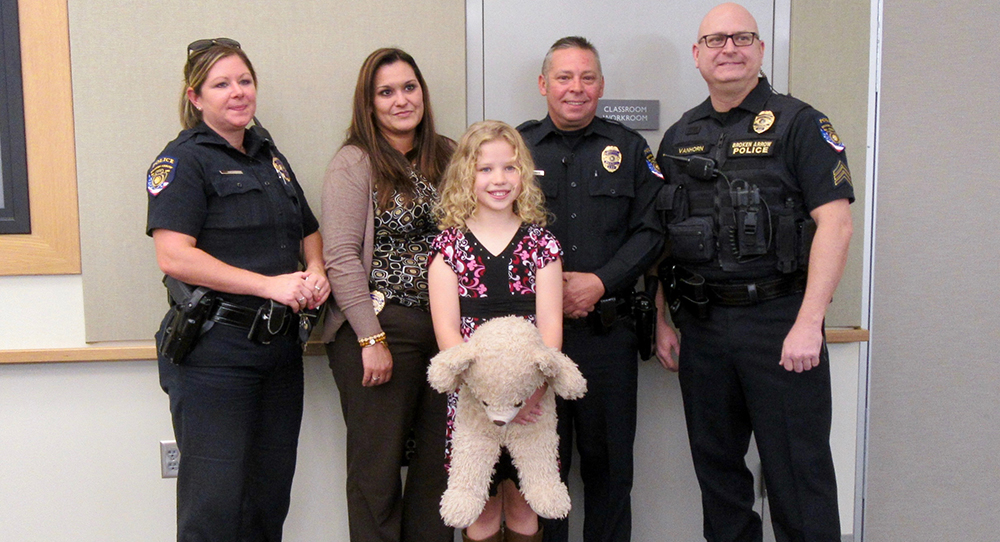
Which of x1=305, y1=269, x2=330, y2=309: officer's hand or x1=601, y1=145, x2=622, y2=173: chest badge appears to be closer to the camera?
x1=305, y1=269, x2=330, y2=309: officer's hand

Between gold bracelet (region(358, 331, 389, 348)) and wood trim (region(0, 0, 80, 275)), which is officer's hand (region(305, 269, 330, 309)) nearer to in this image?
gold bracelet (region(358, 331, 389, 348))

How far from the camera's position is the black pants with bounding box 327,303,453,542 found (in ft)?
6.95

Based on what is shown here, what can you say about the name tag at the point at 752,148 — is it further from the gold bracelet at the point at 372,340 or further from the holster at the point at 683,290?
the gold bracelet at the point at 372,340

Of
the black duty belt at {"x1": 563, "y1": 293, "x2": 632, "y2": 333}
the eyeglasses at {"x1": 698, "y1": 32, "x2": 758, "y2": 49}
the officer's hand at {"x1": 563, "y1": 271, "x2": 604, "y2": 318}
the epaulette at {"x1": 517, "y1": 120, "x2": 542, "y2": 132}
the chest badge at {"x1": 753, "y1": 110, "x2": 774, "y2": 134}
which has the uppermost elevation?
the eyeglasses at {"x1": 698, "y1": 32, "x2": 758, "y2": 49}

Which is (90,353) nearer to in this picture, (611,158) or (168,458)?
(168,458)

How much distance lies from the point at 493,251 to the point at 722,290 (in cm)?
78

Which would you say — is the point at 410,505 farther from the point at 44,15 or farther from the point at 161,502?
the point at 44,15

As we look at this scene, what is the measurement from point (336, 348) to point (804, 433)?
1.50 m

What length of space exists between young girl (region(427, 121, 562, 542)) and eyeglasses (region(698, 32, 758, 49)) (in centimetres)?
73

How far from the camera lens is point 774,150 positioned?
6.72 ft

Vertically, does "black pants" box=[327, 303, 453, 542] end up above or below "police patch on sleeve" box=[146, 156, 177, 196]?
below

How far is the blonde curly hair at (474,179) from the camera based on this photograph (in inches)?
73.6

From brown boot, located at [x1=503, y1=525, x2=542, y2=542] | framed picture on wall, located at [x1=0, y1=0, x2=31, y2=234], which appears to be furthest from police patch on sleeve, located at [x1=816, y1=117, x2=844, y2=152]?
framed picture on wall, located at [x1=0, y1=0, x2=31, y2=234]

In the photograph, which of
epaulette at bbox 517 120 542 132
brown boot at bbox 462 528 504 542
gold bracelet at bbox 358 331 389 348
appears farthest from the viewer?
epaulette at bbox 517 120 542 132
